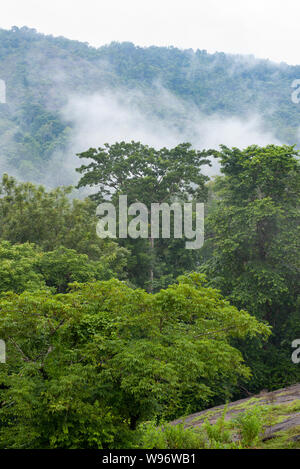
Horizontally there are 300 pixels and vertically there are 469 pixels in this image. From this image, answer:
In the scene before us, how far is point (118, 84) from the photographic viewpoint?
5738 inches

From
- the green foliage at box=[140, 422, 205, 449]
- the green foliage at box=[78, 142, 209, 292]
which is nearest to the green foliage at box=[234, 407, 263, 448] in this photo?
the green foliage at box=[140, 422, 205, 449]

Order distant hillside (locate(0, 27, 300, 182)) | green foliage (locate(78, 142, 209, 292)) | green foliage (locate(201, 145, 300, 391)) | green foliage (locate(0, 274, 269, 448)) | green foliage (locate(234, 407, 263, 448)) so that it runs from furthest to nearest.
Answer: distant hillside (locate(0, 27, 300, 182)) → green foliage (locate(78, 142, 209, 292)) → green foliage (locate(201, 145, 300, 391)) → green foliage (locate(0, 274, 269, 448)) → green foliage (locate(234, 407, 263, 448))

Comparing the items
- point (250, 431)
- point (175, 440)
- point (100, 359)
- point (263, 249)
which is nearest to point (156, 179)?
point (263, 249)

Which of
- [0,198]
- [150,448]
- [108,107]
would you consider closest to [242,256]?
[0,198]

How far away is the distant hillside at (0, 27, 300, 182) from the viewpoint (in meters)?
103

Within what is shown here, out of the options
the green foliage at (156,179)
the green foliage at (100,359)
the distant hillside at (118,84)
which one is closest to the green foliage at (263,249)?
the green foliage at (156,179)

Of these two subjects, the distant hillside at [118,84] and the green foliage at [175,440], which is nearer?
the green foliage at [175,440]

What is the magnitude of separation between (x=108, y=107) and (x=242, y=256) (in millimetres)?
137619

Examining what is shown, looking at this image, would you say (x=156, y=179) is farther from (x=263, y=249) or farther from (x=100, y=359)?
(x=100, y=359)

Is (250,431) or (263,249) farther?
(263,249)

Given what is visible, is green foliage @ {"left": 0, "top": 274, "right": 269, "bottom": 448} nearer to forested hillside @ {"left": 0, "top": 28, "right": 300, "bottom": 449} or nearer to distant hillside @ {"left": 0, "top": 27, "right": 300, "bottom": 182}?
forested hillside @ {"left": 0, "top": 28, "right": 300, "bottom": 449}

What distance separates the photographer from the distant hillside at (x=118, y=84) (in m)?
103

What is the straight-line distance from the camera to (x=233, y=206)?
Result: 61.6 ft

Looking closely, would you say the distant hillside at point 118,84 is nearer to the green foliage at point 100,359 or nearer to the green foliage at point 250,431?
the green foliage at point 100,359
